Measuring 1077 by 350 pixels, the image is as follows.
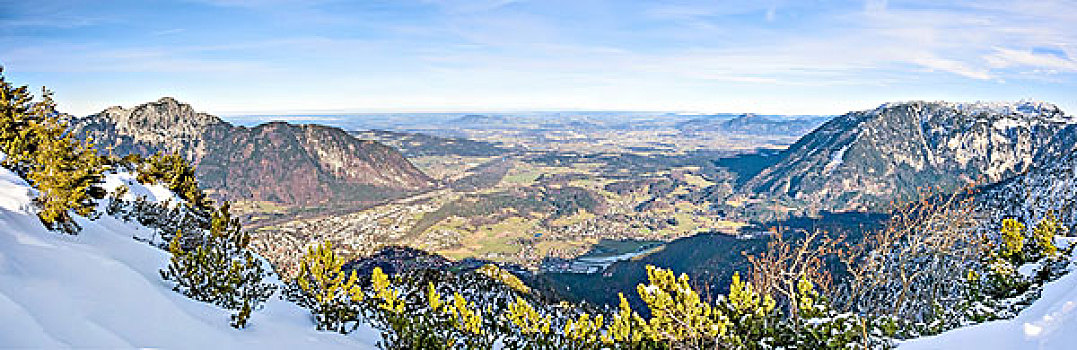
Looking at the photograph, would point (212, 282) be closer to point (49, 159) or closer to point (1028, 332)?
point (49, 159)

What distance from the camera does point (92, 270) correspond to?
35.7 ft

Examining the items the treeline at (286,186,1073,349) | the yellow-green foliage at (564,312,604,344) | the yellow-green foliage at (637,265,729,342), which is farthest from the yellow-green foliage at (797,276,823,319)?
the yellow-green foliage at (564,312,604,344)

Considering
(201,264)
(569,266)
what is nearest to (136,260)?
(201,264)

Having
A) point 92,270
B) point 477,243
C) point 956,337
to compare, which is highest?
point 92,270

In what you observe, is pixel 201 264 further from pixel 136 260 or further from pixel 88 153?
pixel 88 153

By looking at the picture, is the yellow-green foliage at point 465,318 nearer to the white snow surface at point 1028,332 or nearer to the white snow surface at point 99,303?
the white snow surface at point 99,303

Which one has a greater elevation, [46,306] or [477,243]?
[46,306]

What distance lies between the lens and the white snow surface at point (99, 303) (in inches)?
317

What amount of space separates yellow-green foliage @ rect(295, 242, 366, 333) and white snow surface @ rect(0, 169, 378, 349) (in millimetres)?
611

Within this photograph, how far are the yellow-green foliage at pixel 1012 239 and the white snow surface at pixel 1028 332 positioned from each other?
663 centimetres

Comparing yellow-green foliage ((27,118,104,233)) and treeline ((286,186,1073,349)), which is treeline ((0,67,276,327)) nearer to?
yellow-green foliage ((27,118,104,233))

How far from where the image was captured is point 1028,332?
10.7m

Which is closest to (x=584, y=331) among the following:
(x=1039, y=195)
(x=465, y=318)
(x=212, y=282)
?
(x=465, y=318)

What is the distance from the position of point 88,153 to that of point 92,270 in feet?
26.2
